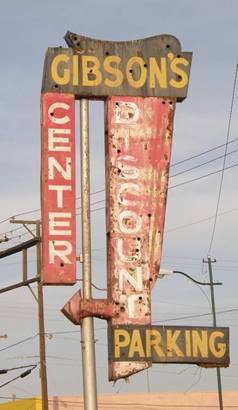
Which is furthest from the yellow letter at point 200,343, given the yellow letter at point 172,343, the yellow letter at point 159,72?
the yellow letter at point 159,72

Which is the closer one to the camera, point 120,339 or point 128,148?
point 120,339

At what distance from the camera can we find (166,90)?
612 inches

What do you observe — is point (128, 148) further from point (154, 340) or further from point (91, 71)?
point (154, 340)

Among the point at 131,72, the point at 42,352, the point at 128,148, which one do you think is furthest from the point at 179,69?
the point at 42,352

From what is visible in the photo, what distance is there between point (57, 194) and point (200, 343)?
10.7 ft

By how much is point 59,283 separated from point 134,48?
428cm

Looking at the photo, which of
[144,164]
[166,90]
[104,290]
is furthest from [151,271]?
[166,90]

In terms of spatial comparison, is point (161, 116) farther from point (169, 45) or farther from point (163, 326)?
point (163, 326)

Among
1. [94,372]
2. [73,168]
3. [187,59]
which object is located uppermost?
[187,59]

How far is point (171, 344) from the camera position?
1438cm

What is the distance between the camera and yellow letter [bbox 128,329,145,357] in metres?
14.2

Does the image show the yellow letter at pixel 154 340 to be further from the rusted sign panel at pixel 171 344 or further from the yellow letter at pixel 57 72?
the yellow letter at pixel 57 72

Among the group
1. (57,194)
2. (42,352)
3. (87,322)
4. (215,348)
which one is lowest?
(215,348)

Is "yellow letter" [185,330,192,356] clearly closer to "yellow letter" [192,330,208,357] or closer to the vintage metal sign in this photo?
"yellow letter" [192,330,208,357]
